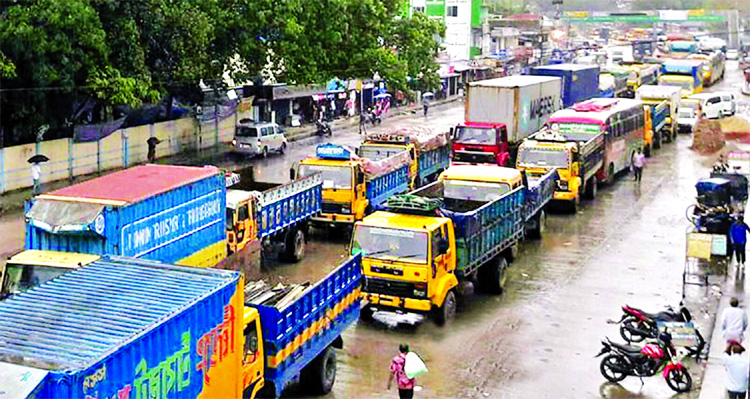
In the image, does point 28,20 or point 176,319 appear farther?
point 28,20

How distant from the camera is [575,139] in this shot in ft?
103

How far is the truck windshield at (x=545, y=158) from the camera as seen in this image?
28281 mm

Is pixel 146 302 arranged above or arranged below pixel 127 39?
below

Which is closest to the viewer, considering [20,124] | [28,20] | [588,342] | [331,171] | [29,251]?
[29,251]

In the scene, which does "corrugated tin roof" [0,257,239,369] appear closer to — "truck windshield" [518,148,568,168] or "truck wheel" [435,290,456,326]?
"truck wheel" [435,290,456,326]

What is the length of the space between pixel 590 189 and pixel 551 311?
41.4ft

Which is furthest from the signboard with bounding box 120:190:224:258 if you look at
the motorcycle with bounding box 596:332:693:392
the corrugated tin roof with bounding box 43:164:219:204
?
the motorcycle with bounding box 596:332:693:392

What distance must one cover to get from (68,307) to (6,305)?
67cm

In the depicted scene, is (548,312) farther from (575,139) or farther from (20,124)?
(20,124)

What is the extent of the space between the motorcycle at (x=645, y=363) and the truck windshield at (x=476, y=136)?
17651 mm

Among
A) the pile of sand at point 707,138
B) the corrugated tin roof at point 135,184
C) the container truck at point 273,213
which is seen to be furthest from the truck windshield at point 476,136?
the pile of sand at point 707,138

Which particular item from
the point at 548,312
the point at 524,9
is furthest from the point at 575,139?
the point at 524,9

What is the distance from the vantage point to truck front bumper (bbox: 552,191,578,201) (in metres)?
Result: 28.7

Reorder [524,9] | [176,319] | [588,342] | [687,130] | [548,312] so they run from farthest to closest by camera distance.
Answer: [524,9]
[687,130]
[548,312]
[588,342]
[176,319]
